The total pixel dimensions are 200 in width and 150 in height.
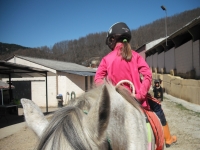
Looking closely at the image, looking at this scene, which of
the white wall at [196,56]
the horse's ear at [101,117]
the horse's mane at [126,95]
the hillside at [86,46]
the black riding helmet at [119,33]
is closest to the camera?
the horse's ear at [101,117]

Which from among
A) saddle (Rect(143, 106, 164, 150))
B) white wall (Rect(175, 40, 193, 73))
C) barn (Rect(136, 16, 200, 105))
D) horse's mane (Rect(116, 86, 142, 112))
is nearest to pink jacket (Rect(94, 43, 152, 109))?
saddle (Rect(143, 106, 164, 150))

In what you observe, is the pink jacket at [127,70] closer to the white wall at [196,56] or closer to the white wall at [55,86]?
the white wall at [196,56]

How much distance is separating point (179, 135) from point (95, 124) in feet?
21.1

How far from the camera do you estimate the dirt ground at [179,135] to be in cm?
565

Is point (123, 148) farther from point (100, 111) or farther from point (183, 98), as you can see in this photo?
point (183, 98)

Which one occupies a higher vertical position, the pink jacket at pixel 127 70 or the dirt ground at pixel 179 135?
the pink jacket at pixel 127 70

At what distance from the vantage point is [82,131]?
3.16ft

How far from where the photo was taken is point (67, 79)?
17.3 m

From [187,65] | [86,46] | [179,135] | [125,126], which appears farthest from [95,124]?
[86,46]

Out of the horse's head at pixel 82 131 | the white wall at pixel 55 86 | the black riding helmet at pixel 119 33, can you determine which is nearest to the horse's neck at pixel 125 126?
the horse's head at pixel 82 131

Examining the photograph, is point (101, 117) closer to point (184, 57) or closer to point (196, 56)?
point (196, 56)

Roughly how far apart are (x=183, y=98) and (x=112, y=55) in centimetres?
1245

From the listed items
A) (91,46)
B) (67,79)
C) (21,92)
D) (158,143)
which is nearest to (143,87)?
(158,143)

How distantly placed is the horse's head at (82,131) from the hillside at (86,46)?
4228 cm
